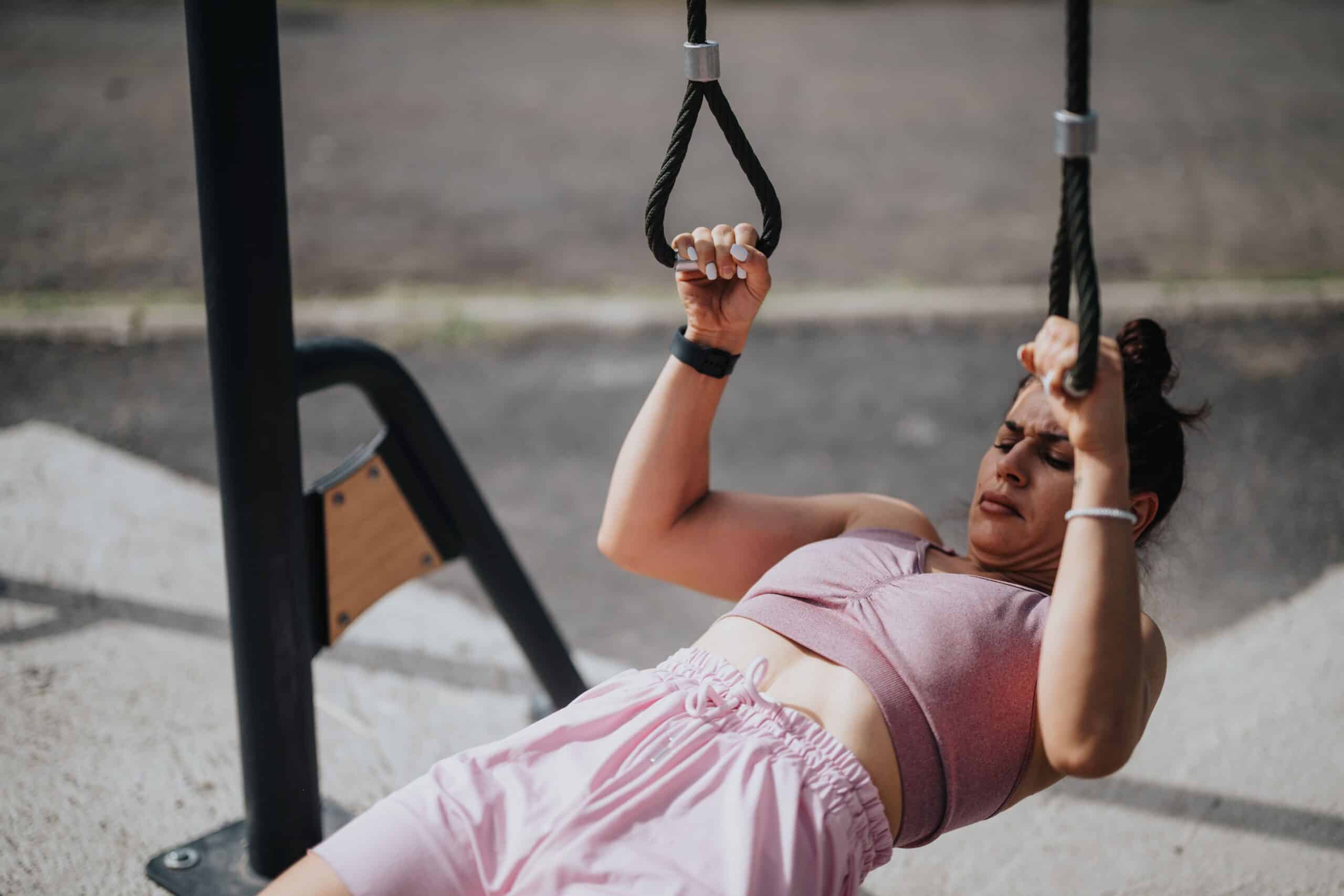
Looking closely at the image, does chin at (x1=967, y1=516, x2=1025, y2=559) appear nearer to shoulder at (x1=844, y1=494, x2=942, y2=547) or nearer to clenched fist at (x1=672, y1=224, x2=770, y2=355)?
shoulder at (x1=844, y1=494, x2=942, y2=547)

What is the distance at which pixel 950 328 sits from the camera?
5.08 meters

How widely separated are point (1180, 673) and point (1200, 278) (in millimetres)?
3025

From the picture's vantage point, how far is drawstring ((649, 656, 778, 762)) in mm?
1564

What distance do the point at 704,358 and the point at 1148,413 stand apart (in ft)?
1.90

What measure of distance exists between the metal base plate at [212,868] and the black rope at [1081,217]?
1.50 m

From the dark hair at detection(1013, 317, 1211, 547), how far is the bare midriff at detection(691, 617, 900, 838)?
1.48 feet

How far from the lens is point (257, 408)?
6.05 feet

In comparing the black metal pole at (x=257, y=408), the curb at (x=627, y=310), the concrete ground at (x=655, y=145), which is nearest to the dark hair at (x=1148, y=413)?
the black metal pole at (x=257, y=408)

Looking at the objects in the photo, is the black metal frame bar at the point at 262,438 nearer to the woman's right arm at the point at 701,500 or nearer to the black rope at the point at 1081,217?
the woman's right arm at the point at 701,500

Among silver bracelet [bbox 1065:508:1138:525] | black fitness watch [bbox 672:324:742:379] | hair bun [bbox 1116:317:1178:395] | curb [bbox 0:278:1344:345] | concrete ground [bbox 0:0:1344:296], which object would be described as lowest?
curb [bbox 0:278:1344:345]

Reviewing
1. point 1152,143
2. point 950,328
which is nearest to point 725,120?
point 950,328

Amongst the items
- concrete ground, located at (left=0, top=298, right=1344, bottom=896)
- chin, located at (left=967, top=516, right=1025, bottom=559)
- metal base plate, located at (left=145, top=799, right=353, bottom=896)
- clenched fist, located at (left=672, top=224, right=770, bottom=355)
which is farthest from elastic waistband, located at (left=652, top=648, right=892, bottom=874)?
metal base plate, located at (left=145, top=799, right=353, bottom=896)

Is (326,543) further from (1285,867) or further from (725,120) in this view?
(1285,867)

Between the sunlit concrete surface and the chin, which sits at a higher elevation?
the chin
